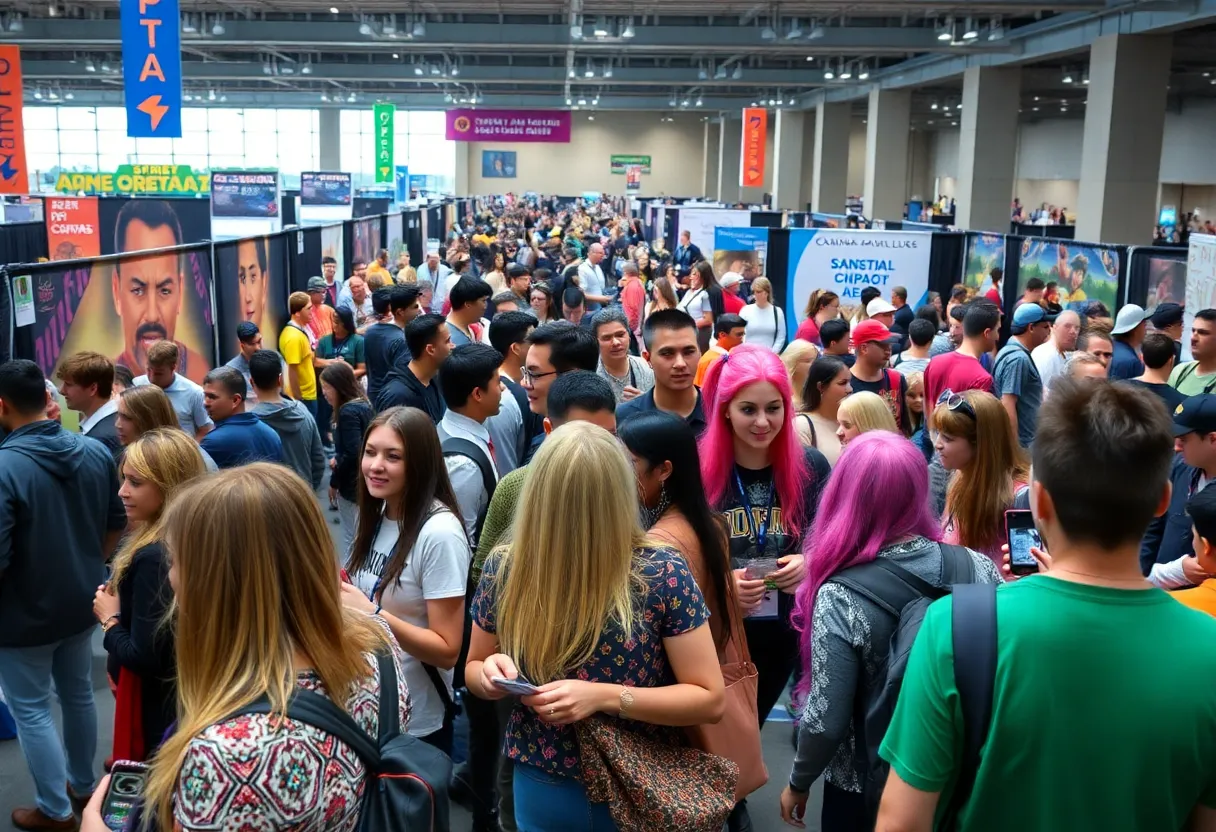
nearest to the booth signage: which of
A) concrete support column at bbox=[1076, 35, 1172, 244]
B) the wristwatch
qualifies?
concrete support column at bbox=[1076, 35, 1172, 244]

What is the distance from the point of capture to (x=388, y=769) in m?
1.96

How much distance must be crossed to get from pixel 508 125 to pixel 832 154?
12660 millimetres

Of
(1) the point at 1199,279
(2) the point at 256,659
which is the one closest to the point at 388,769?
(2) the point at 256,659

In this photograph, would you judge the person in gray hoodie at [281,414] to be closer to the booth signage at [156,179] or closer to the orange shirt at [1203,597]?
the orange shirt at [1203,597]

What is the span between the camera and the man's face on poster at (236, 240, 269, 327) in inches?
404

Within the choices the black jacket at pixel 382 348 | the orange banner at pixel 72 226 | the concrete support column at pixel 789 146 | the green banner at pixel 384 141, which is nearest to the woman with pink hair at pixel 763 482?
the black jacket at pixel 382 348

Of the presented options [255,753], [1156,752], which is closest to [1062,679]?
[1156,752]

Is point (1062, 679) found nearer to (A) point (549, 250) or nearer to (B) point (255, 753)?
(B) point (255, 753)

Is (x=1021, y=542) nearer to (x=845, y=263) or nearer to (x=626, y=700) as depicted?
(x=626, y=700)

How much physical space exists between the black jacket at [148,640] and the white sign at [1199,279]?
864 cm

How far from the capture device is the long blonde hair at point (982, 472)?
3793 mm

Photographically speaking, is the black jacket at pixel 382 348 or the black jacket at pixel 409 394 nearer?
the black jacket at pixel 409 394

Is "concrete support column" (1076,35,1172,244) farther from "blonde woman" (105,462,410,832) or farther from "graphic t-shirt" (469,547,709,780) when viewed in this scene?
"blonde woman" (105,462,410,832)

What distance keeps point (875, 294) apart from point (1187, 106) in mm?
29125
